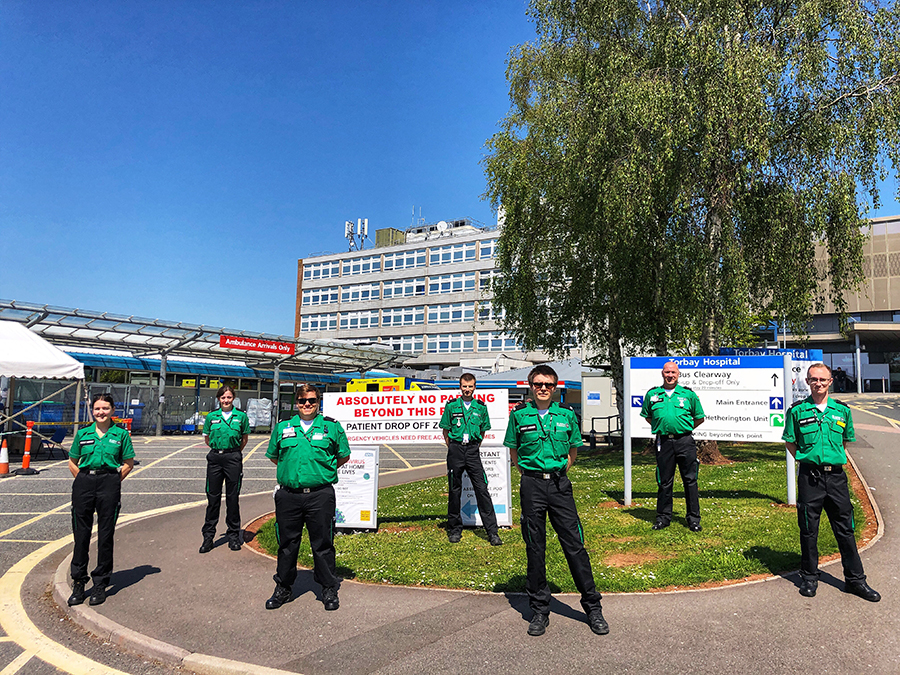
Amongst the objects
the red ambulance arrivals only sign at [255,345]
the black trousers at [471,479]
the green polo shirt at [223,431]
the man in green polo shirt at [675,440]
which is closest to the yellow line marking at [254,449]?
the red ambulance arrivals only sign at [255,345]

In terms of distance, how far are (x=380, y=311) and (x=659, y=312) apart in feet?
193

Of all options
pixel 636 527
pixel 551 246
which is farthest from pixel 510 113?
pixel 636 527

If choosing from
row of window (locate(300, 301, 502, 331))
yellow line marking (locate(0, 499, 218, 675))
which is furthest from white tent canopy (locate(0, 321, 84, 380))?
row of window (locate(300, 301, 502, 331))

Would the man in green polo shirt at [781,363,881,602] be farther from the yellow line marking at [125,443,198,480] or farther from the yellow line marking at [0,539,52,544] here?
the yellow line marking at [125,443,198,480]

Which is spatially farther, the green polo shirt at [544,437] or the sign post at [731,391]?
the sign post at [731,391]

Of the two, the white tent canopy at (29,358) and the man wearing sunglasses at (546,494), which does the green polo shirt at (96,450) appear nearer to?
the man wearing sunglasses at (546,494)

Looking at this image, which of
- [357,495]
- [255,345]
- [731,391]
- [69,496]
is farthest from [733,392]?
[255,345]

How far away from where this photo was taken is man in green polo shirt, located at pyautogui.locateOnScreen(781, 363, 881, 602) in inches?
214

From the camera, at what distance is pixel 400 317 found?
234 feet

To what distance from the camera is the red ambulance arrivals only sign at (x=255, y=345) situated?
28.2 m

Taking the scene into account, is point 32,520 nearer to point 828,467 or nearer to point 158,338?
point 828,467

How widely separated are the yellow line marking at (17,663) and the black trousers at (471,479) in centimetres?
445

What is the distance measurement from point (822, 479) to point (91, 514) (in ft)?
22.1

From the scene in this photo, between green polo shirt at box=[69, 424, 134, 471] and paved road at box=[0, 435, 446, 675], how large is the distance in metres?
1.34
